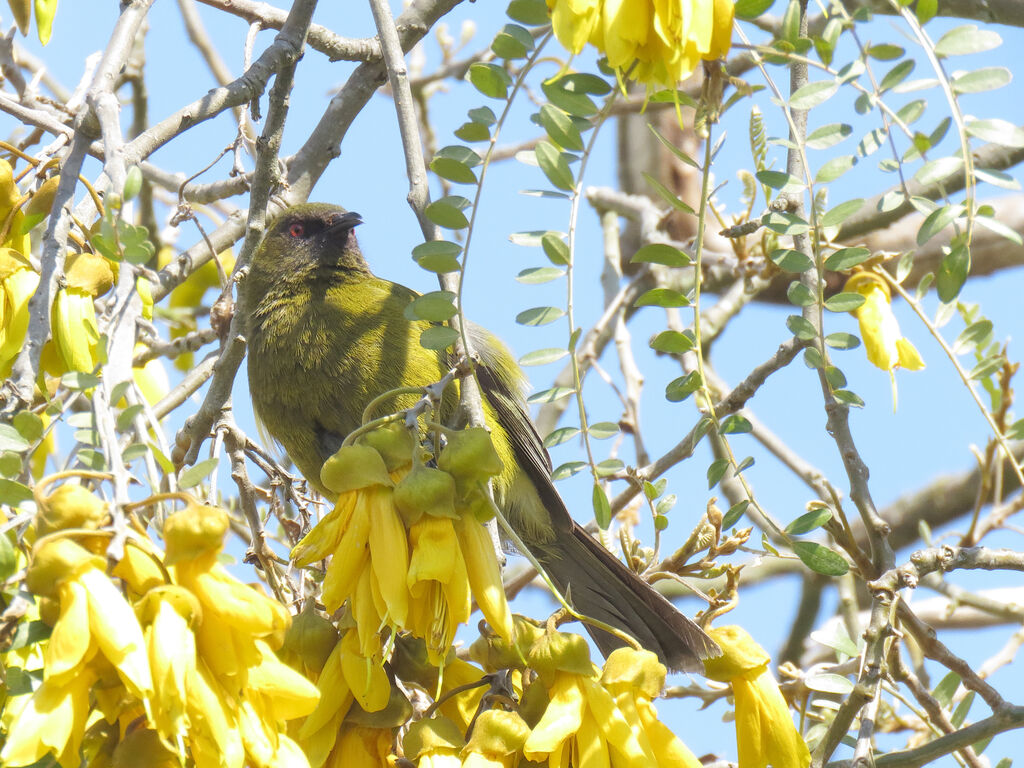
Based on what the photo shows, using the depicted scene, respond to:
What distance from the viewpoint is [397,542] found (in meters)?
1.86

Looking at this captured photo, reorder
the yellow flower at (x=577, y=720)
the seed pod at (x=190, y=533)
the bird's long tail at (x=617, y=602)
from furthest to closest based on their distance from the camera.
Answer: the bird's long tail at (x=617, y=602) < the yellow flower at (x=577, y=720) < the seed pod at (x=190, y=533)

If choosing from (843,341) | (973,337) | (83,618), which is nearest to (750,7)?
(843,341)

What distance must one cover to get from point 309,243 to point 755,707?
9.52 ft

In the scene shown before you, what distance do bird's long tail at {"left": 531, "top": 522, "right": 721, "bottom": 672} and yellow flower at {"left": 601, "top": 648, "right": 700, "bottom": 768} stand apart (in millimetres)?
439

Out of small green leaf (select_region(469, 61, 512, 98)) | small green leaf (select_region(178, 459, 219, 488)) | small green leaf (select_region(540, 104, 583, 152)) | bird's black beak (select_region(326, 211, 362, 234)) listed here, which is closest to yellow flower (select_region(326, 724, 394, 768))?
small green leaf (select_region(178, 459, 219, 488))

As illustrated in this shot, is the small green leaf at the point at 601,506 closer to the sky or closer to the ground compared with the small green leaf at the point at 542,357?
closer to the ground

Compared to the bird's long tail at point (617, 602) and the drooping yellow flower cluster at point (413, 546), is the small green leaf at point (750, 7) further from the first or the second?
the bird's long tail at point (617, 602)

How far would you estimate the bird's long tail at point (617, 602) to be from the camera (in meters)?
3.13

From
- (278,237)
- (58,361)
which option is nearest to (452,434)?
(58,361)

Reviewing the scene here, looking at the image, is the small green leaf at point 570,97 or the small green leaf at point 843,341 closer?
the small green leaf at point 570,97

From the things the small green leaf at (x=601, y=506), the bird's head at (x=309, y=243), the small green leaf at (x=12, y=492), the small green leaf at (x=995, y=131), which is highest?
the bird's head at (x=309, y=243)

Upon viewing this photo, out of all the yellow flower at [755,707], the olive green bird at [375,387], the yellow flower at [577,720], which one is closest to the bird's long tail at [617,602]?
the olive green bird at [375,387]

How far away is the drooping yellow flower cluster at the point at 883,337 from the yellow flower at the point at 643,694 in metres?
1.58

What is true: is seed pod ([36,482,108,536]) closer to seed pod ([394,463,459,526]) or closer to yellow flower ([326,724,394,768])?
seed pod ([394,463,459,526])
